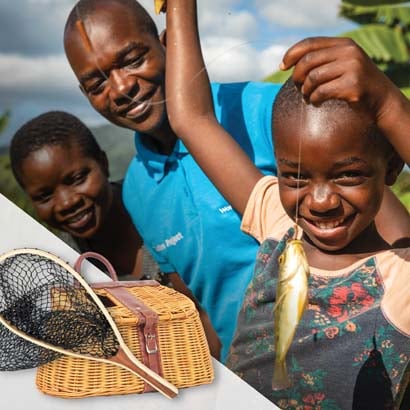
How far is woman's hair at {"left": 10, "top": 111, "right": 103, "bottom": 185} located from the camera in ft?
6.28

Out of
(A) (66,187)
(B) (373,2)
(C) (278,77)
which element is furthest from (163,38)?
(B) (373,2)

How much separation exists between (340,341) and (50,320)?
593 mm

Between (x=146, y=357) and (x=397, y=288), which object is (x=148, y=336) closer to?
(x=146, y=357)

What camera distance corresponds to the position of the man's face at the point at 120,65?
64.4 inches

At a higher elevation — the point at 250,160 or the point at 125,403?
the point at 250,160

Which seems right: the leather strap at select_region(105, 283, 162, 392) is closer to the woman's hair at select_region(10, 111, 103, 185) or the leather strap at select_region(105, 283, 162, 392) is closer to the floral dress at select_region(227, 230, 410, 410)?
the floral dress at select_region(227, 230, 410, 410)

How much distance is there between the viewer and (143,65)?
1.65 metres

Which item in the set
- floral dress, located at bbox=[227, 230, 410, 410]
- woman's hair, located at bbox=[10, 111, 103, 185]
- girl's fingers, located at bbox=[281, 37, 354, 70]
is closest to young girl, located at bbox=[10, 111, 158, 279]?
woman's hair, located at bbox=[10, 111, 103, 185]

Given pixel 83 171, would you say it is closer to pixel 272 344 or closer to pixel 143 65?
pixel 143 65

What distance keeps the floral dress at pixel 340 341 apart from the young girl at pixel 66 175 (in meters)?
0.51

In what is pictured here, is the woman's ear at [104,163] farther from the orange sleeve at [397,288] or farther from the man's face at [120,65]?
the orange sleeve at [397,288]

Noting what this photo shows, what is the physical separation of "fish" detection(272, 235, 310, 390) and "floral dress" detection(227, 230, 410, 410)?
17cm

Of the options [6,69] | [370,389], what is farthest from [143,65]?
[370,389]

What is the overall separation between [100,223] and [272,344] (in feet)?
1.91
